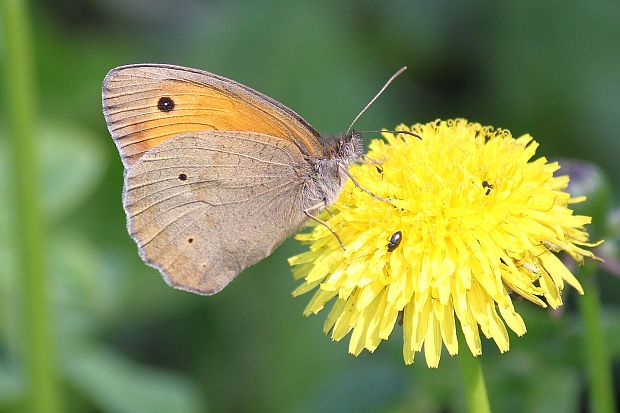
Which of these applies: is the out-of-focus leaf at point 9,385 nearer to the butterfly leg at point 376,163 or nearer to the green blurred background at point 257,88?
the green blurred background at point 257,88

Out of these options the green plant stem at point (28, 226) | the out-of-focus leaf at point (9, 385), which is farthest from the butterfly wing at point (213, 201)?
the out-of-focus leaf at point (9, 385)

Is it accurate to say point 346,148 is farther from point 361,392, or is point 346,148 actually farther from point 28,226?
point 28,226

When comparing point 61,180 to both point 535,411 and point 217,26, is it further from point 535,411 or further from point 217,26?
point 535,411

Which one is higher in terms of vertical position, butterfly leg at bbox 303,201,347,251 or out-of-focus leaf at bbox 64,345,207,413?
butterfly leg at bbox 303,201,347,251

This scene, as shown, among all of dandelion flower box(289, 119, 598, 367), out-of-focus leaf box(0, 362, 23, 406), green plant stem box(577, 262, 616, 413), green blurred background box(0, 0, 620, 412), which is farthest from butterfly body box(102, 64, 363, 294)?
out-of-focus leaf box(0, 362, 23, 406)

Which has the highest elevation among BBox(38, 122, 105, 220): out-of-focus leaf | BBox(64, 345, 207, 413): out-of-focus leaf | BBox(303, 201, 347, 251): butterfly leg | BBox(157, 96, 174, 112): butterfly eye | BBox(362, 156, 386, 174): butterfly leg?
BBox(38, 122, 105, 220): out-of-focus leaf

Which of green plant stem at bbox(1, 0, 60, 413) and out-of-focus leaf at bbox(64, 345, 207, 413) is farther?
out-of-focus leaf at bbox(64, 345, 207, 413)

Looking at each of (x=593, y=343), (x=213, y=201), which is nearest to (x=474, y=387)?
(x=593, y=343)

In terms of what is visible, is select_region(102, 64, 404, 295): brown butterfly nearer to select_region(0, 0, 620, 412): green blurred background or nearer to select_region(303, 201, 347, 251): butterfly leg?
select_region(303, 201, 347, 251): butterfly leg
